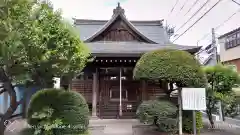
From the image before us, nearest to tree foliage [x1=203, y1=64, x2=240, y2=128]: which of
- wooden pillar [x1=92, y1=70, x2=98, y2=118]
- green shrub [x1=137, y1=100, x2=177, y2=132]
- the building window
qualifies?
green shrub [x1=137, y1=100, x2=177, y2=132]

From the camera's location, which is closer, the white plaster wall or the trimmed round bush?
the trimmed round bush

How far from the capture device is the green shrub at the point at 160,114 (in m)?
6.61

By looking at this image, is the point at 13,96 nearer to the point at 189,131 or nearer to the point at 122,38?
the point at 189,131

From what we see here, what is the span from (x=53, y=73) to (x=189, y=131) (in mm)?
4798

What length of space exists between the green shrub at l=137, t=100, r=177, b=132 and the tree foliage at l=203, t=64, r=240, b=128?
176cm

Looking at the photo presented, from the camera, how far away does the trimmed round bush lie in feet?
22.0

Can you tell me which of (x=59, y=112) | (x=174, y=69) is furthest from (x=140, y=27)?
(x=59, y=112)

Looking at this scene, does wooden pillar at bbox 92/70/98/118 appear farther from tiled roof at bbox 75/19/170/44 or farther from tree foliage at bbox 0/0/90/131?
tiled roof at bbox 75/19/170/44

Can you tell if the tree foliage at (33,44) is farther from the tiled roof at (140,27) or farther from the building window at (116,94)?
the tiled roof at (140,27)

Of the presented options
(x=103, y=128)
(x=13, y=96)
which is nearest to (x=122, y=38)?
(x=103, y=128)

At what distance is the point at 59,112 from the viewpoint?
658 cm

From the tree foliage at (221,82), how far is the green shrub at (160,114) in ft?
5.78

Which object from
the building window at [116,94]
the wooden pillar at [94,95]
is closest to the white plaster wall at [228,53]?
the building window at [116,94]

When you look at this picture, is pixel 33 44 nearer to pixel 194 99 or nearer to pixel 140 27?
pixel 194 99
